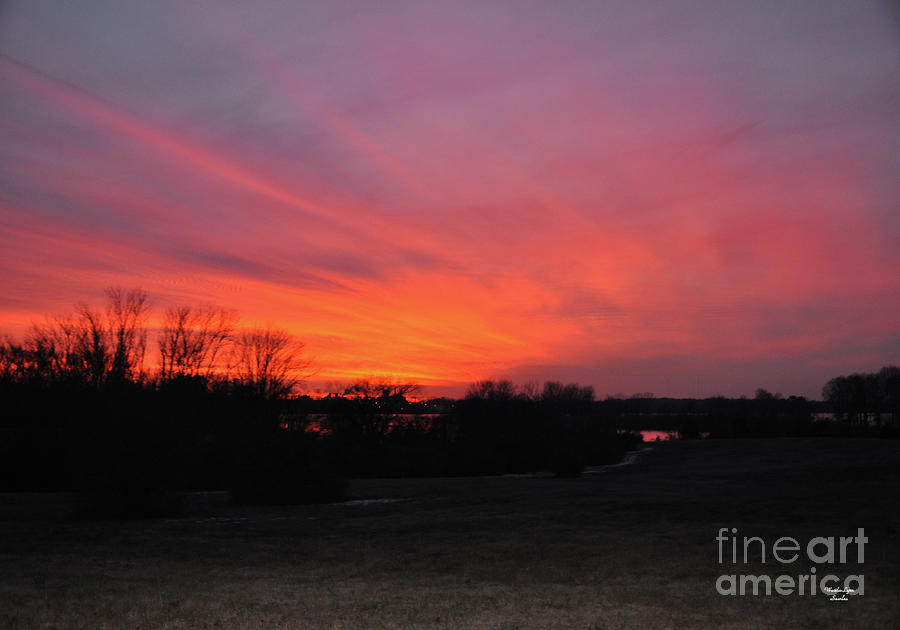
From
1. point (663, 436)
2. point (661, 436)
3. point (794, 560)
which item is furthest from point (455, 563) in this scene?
point (663, 436)

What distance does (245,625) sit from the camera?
8.71 metres

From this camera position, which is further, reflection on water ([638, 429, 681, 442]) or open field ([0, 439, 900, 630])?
reflection on water ([638, 429, 681, 442])

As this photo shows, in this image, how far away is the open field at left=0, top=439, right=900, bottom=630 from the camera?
29.3 ft

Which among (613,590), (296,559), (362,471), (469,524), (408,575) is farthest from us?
(362,471)

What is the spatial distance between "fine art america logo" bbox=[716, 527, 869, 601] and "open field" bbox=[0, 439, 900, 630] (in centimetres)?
21

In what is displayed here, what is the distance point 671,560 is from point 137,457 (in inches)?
578

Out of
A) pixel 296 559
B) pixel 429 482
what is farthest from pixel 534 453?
pixel 296 559

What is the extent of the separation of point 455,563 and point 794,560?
17.0 feet

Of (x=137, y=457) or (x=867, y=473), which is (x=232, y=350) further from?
(x=867, y=473)

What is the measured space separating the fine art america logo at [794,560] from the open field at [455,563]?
0.21 metres

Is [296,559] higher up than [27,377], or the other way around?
[27,377]
